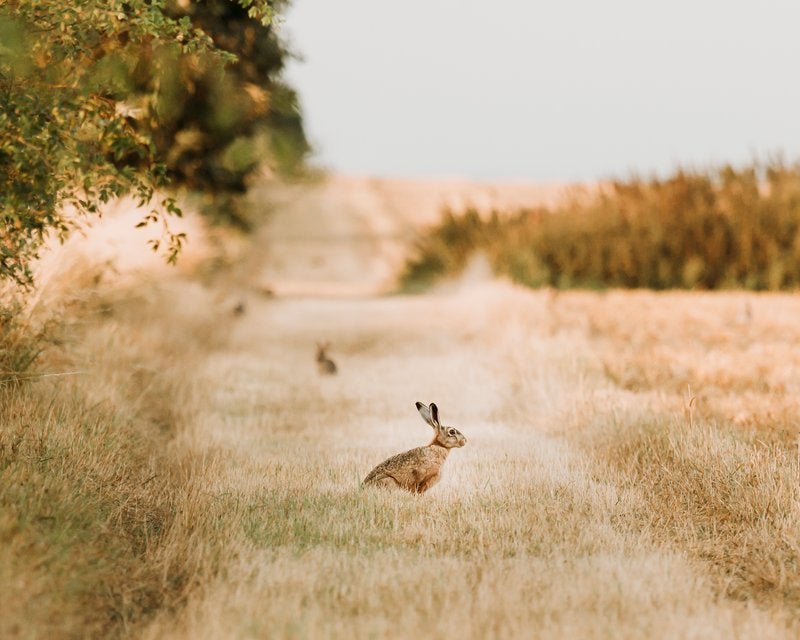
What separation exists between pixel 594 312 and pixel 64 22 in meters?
10.2

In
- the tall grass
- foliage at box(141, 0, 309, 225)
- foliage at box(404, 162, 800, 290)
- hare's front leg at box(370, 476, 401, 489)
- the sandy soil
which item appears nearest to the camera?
the tall grass

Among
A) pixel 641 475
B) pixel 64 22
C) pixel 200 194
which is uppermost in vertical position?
pixel 200 194

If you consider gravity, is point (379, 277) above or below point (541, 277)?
above

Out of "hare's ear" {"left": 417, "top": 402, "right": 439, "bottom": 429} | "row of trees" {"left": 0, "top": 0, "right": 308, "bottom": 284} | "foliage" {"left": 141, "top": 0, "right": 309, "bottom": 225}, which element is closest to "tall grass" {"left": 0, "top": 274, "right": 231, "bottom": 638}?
"row of trees" {"left": 0, "top": 0, "right": 308, "bottom": 284}

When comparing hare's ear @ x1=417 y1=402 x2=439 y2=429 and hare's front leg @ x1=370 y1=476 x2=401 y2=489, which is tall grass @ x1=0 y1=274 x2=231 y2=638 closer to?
hare's front leg @ x1=370 y1=476 x2=401 y2=489

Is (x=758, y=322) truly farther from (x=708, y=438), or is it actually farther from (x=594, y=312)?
(x=708, y=438)

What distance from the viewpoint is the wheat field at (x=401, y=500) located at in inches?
140

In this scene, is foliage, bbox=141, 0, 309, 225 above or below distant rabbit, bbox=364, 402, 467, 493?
above

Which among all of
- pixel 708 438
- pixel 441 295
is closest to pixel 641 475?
pixel 708 438

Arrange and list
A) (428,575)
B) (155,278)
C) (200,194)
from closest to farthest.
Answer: (428,575) → (155,278) → (200,194)

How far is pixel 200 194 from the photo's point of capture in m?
16.4

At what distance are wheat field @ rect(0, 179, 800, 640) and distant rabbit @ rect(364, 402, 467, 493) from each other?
0.33 feet

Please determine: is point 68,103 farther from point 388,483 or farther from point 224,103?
point 224,103

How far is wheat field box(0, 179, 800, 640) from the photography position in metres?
3.56
